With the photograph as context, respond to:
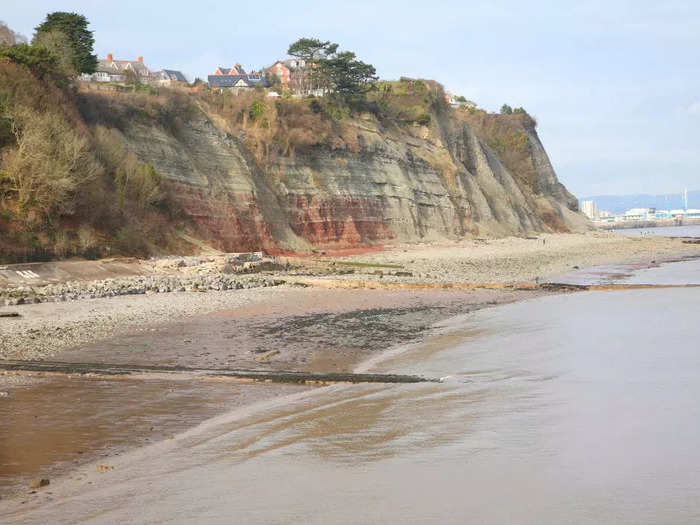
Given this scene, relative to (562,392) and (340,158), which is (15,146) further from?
(340,158)

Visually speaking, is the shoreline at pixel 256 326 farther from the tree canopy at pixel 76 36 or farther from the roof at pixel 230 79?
the roof at pixel 230 79

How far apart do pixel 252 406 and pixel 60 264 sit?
17757mm

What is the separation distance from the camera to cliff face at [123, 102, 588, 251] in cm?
4141

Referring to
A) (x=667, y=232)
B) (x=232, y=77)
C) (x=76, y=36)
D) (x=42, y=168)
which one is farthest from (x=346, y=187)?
(x=667, y=232)

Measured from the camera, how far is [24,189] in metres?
27.5

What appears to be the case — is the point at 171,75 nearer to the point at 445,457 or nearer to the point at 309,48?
the point at 309,48

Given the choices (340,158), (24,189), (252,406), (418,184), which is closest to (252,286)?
(24,189)

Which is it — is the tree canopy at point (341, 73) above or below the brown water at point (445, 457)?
above

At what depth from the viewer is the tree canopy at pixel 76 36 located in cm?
4450

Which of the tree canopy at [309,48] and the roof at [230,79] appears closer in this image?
the tree canopy at [309,48]

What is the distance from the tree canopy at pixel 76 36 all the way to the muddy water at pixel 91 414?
118ft

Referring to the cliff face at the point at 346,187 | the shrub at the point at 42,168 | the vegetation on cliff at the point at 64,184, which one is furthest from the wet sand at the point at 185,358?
the cliff face at the point at 346,187

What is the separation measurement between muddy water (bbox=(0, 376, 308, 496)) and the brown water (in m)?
0.49

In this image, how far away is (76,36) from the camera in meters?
45.5
